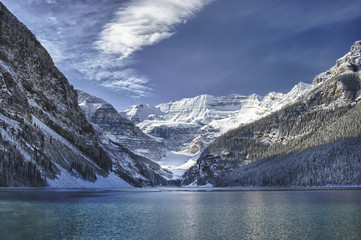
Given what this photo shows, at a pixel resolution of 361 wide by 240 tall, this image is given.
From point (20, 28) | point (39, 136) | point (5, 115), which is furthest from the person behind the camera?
point (20, 28)

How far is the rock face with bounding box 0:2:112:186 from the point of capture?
119 metres

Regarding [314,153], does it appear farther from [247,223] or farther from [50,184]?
[247,223]

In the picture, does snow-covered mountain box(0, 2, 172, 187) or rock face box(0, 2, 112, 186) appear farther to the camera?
rock face box(0, 2, 112, 186)

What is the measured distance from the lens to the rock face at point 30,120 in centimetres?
11894

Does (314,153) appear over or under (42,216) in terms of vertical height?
over

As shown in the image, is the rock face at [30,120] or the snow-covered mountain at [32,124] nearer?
the snow-covered mountain at [32,124]

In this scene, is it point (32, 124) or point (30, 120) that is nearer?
point (30, 120)

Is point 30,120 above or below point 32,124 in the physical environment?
above

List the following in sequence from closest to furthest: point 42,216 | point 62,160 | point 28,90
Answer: point 42,216 → point 62,160 → point 28,90

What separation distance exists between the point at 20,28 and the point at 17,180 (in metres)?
104

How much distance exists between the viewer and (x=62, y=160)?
155500 mm

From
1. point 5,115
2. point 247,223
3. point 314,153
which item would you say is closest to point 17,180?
point 5,115

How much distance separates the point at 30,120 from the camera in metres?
148

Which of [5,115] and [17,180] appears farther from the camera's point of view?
[5,115]
